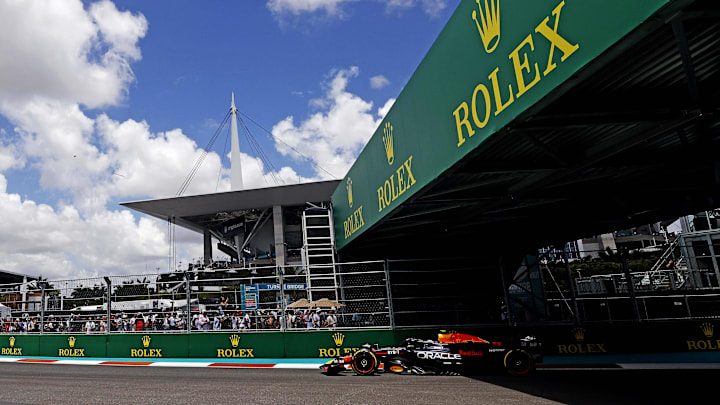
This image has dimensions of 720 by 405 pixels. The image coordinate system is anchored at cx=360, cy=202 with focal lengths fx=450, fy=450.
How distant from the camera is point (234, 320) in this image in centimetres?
1390

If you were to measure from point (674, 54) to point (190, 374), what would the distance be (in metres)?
10.4

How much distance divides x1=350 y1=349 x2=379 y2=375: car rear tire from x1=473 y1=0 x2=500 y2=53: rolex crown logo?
21.0 feet

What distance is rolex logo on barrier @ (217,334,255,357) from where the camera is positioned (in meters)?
13.1

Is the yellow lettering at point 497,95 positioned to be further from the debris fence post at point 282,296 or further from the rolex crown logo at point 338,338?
the debris fence post at point 282,296

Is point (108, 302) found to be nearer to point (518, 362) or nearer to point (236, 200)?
point (518, 362)

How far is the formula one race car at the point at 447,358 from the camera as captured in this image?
877 cm

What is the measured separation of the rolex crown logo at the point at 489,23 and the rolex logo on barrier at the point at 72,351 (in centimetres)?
1576

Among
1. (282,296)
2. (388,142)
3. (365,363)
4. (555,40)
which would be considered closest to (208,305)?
(282,296)

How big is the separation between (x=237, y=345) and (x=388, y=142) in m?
7.66

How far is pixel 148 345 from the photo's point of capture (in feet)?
46.3

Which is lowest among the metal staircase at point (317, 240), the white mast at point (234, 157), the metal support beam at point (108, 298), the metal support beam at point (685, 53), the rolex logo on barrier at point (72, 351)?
the rolex logo on barrier at point (72, 351)

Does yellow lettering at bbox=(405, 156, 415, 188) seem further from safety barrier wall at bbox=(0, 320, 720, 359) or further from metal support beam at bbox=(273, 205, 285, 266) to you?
metal support beam at bbox=(273, 205, 285, 266)

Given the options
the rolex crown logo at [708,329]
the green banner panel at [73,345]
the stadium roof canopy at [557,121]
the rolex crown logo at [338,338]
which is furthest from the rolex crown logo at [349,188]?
the rolex crown logo at [708,329]

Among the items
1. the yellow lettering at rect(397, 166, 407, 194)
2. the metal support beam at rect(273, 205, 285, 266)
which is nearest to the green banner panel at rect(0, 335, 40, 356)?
the yellow lettering at rect(397, 166, 407, 194)
